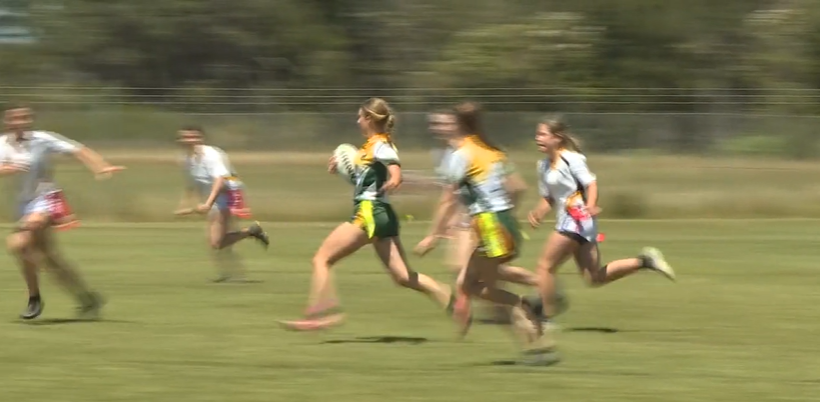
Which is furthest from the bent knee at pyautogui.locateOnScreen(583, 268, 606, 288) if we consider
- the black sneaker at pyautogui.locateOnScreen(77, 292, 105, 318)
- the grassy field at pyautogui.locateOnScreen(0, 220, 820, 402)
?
the black sneaker at pyautogui.locateOnScreen(77, 292, 105, 318)

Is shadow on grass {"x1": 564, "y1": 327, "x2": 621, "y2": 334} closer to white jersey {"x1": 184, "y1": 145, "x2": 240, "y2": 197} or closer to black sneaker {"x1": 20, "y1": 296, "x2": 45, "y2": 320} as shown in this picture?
black sneaker {"x1": 20, "y1": 296, "x2": 45, "y2": 320}

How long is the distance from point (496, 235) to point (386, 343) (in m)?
1.52

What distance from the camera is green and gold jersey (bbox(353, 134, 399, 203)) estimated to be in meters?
8.80

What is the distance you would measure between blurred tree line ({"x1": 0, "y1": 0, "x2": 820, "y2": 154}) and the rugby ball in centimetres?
1520

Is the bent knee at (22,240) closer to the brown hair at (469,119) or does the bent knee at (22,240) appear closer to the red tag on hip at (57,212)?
the red tag on hip at (57,212)

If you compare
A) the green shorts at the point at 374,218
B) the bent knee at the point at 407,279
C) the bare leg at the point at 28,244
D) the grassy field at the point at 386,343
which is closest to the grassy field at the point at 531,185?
the grassy field at the point at 386,343

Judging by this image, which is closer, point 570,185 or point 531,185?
point 570,185

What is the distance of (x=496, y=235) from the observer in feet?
25.9

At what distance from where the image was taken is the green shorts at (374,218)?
8.86 metres

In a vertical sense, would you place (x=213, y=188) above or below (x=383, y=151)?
below

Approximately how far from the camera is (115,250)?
53.5ft

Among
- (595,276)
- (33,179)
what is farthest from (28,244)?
(595,276)

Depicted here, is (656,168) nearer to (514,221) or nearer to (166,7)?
(514,221)

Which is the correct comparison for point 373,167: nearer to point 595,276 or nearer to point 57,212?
point 595,276
